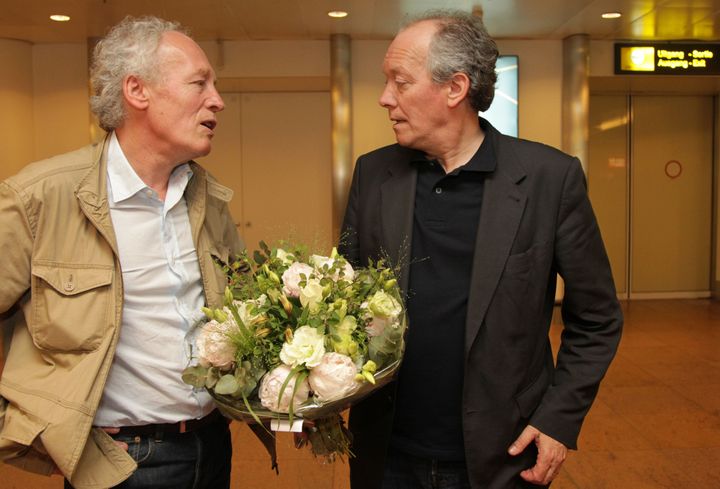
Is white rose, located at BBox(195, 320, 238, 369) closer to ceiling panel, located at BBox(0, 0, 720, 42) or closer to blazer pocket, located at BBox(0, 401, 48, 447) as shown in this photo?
blazer pocket, located at BBox(0, 401, 48, 447)

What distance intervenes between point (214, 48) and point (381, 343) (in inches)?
302

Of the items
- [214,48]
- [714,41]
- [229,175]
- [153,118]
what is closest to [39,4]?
[214,48]

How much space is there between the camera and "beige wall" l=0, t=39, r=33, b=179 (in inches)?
347

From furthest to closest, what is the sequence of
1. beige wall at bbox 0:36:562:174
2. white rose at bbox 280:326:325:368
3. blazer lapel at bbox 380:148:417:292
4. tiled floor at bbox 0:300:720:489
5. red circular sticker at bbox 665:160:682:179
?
red circular sticker at bbox 665:160:682:179
beige wall at bbox 0:36:562:174
tiled floor at bbox 0:300:720:489
blazer lapel at bbox 380:148:417:292
white rose at bbox 280:326:325:368

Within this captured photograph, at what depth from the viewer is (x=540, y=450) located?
2164 mm

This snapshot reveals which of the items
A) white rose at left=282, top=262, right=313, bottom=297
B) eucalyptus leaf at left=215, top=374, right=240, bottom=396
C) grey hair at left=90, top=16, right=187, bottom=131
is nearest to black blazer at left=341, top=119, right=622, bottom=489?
white rose at left=282, top=262, right=313, bottom=297

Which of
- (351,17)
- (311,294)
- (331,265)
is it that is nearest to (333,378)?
(311,294)

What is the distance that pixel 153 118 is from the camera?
7.16 feet

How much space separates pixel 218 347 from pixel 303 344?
23 centimetres

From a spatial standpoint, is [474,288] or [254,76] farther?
[254,76]

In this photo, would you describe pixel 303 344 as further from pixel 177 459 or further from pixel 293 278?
pixel 177 459

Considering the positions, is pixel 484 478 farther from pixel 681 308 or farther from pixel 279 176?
pixel 681 308

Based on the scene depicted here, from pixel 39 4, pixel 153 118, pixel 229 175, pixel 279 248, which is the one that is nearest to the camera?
pixel 279 248

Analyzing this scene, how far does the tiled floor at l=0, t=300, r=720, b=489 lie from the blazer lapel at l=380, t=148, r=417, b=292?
99.7 inches
